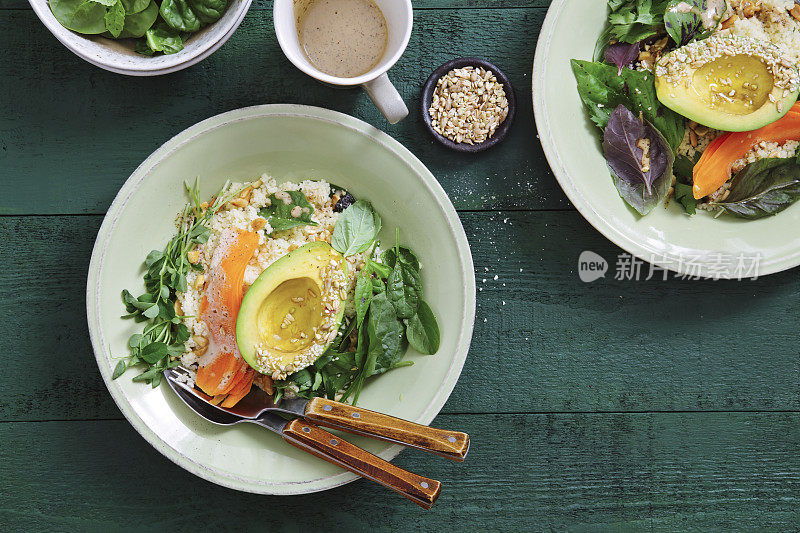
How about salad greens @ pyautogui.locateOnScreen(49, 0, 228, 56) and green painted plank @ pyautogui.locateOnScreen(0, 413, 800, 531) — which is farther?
green painted plank @ pyautogui.locateOnScreen(0, 413, 800, 531)

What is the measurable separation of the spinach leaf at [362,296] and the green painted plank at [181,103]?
0.89 feet

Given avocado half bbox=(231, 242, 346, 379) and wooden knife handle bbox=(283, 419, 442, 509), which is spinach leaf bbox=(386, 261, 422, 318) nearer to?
avocado half bbox=(231, 242, 346, 379)

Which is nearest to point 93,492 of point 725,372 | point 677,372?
point 677,372

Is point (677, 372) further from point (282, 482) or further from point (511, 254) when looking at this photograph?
point (282, 482)

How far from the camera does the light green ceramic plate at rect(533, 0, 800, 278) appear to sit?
1085 mm

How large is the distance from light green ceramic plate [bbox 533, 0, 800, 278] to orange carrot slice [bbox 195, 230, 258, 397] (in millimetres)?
576

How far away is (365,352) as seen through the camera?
1.07m

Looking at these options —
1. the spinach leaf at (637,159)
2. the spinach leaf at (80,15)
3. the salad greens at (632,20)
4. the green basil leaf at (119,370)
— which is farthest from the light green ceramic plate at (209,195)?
the salad greens at (632,20)

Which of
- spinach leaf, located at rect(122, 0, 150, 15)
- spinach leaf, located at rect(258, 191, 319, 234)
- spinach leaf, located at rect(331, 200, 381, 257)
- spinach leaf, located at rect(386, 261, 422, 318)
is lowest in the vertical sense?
spinach leaf, located at rect(386, 261, 422, 318)

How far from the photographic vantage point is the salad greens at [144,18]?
0.97 metres

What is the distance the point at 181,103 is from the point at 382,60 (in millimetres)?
417

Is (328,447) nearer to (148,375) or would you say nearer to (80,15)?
(148,375)

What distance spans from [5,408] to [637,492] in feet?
4.27

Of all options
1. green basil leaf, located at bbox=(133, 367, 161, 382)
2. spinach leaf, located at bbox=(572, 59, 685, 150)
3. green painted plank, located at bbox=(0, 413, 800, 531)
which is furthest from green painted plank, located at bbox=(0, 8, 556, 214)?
green painted plank, located at bbox=(0, 413, 800, 531)
